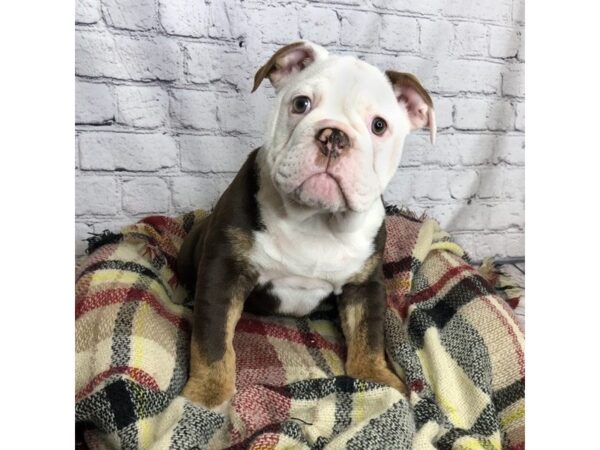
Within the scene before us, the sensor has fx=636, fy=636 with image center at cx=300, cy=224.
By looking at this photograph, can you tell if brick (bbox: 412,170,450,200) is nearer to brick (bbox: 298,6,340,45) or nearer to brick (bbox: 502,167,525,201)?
brick (bbox: 502,167,525,201)

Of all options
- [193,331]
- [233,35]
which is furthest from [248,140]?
[193,331]

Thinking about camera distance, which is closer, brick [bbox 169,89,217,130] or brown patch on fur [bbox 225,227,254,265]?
brown patch on fur [bbox 225,227,254,265]

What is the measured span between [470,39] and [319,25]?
659 mm

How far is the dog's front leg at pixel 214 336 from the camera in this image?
62.2 inches

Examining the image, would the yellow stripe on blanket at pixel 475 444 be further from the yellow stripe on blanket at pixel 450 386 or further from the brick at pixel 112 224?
the brick at pixel 112 224

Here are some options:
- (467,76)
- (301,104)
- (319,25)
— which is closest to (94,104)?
(319,25)

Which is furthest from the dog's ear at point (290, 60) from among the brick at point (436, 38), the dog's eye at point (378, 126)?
the brick at point (436, 38)

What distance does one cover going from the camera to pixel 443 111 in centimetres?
275

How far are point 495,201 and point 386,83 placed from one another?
1.39m

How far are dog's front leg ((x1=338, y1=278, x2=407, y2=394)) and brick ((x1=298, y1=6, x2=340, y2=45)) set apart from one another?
1122mm

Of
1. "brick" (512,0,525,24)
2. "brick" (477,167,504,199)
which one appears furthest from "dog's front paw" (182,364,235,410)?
"brick" (512,0,525,24)

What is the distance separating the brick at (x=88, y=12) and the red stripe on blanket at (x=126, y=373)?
1.36 meters

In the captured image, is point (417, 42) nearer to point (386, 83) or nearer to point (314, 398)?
point (386, 83)

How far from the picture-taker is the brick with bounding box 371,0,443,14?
2545mm
